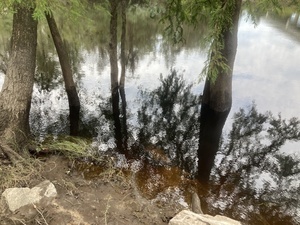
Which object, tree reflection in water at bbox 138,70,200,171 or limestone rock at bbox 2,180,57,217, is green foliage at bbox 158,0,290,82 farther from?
limestone rock at bbox 2,180,57,217

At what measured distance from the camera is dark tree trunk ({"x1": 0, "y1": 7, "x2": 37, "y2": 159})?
553 centimetres

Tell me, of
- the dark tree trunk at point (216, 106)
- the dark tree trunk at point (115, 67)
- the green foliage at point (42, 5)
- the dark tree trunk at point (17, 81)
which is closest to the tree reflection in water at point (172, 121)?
the dark tree trunk at point (216, 106)

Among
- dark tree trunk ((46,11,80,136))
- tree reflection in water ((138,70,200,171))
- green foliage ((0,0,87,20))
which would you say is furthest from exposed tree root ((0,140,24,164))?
tree reflection in water ((138,70,200,171))

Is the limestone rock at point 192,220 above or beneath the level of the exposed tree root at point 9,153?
above

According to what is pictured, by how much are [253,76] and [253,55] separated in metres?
3.51

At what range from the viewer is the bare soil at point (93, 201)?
4.17 metres

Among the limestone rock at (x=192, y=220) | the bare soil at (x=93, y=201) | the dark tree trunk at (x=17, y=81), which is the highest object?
the dark tree trunk at (x=17, y=81)

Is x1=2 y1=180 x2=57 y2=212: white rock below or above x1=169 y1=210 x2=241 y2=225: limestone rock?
below

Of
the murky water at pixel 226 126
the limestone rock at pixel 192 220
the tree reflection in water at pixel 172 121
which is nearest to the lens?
A: the limestone rock at pixel 192 220

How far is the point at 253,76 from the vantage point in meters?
14.6

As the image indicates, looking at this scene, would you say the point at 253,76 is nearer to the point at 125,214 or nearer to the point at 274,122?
the point at 274,122

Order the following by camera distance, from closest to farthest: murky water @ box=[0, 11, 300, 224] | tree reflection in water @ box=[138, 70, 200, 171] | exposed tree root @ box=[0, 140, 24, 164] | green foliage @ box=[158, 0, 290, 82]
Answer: exposed tree root @ box=[0, 140, 24, 164] → murky water @ box=[0, 11, 300, 224] → green foliage @ box=[158, 0, 290, 82] → tree reflection in water @ box=[138, 70, 200, 171]

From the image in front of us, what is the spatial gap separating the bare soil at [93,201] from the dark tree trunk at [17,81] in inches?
37.6

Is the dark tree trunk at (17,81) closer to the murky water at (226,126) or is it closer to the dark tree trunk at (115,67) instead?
the murky water at (226,126)
